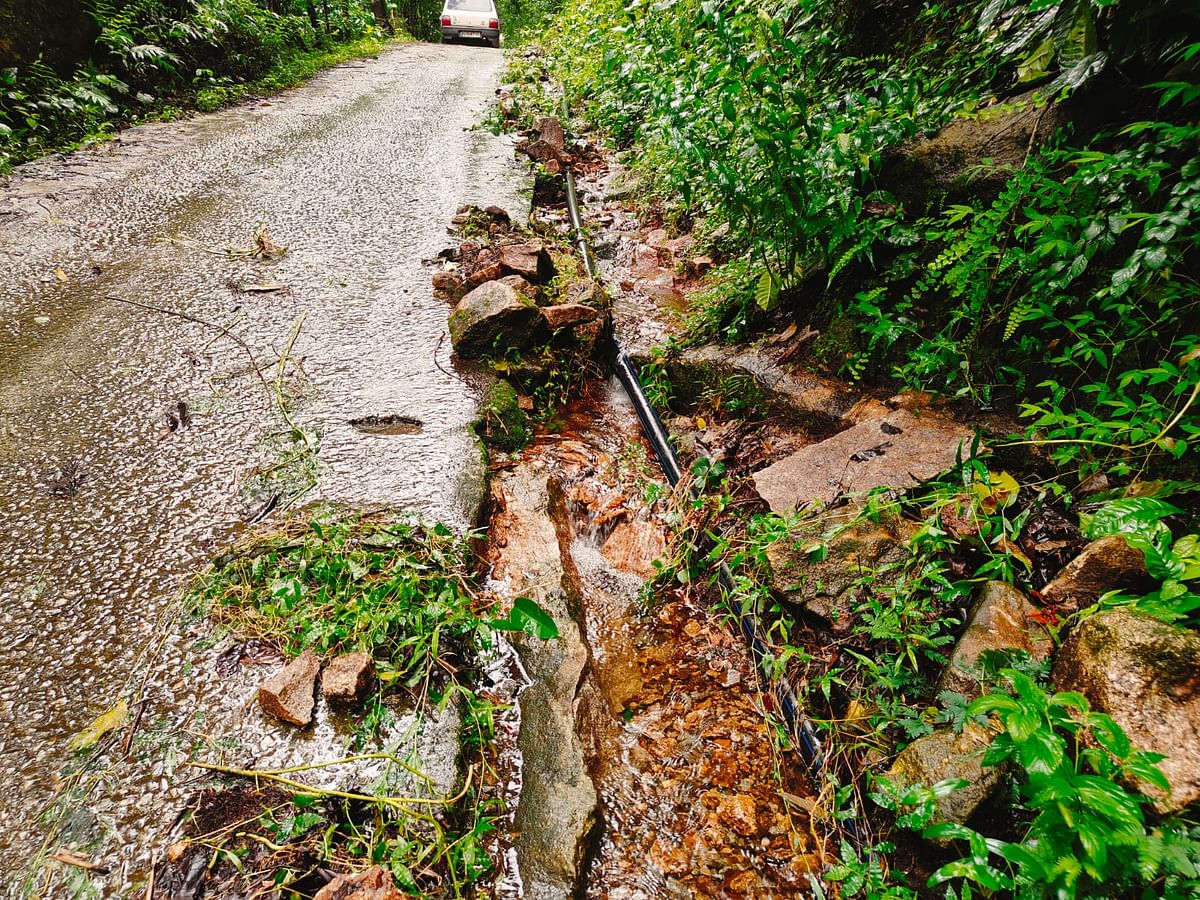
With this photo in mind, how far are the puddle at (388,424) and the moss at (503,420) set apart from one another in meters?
0.30

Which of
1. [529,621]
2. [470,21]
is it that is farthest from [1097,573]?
[470,21]

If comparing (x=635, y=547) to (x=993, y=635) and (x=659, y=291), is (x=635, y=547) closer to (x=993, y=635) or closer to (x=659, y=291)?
(x=993, y=635)

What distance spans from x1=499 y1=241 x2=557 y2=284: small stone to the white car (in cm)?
1319

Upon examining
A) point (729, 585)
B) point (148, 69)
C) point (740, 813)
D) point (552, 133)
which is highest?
point (148, 69)

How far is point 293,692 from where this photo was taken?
1.61 metres

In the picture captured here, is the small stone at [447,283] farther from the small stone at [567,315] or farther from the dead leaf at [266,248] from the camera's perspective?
the dead leaf at [266,248]

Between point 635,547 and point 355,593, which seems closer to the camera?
point 355,593

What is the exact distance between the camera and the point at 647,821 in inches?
68.5

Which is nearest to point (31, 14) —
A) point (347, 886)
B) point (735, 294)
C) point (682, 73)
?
point (682, 73)

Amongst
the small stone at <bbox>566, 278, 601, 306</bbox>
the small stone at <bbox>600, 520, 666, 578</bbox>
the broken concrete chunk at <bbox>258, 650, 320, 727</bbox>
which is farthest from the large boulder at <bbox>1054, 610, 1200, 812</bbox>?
the small stone at <bbox>566, 278, 601, 306</bbox>

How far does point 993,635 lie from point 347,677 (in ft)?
6.27

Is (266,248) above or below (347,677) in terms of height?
above

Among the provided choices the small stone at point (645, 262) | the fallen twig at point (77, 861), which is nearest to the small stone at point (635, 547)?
the fallen twig at point (77, 861)

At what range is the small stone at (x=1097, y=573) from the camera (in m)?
1.59
